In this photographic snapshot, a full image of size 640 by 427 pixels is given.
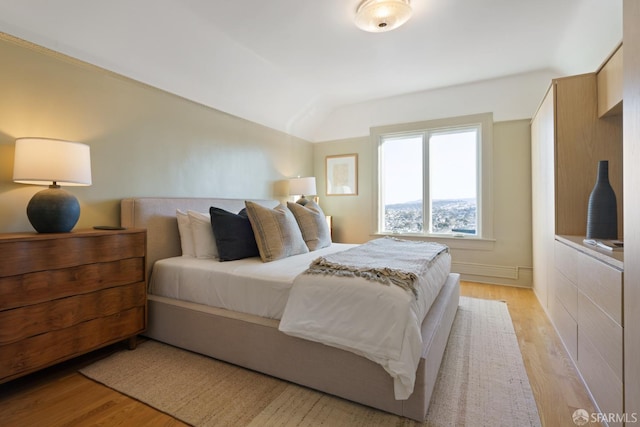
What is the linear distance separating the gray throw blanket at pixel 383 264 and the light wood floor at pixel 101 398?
91 centimetres

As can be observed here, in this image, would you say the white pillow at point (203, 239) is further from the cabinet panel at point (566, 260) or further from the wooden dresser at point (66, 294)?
the cabinet panel at point (566, 260)

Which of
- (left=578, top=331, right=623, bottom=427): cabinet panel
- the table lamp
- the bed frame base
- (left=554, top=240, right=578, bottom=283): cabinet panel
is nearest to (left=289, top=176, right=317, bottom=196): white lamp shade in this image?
the bed frame base

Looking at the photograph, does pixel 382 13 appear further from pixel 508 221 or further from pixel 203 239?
pixel 508 221

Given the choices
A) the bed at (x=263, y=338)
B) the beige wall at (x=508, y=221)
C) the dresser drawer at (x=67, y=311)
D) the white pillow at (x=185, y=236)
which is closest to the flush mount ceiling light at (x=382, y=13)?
the bed at (x=263, y=338)

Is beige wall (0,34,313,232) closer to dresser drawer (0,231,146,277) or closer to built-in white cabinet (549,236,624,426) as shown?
dresser drawer (0,231,146,277)

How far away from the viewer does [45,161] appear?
172 centimetres

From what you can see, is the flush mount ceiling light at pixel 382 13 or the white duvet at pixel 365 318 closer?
the white duvet at pixel 365 318

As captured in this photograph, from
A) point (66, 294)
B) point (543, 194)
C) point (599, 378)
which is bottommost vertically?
point (599, 378)

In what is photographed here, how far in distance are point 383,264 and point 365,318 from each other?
0.43 meters

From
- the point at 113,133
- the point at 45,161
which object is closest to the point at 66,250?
the point at 45,161

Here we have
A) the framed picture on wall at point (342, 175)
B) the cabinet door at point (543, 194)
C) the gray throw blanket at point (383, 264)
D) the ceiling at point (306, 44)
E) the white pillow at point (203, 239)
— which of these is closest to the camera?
the gray throw blanket at point (383, 264)

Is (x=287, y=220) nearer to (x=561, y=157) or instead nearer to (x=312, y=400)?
(x=312, y=400)

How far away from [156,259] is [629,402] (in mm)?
2896

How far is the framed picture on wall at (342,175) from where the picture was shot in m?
4.81
